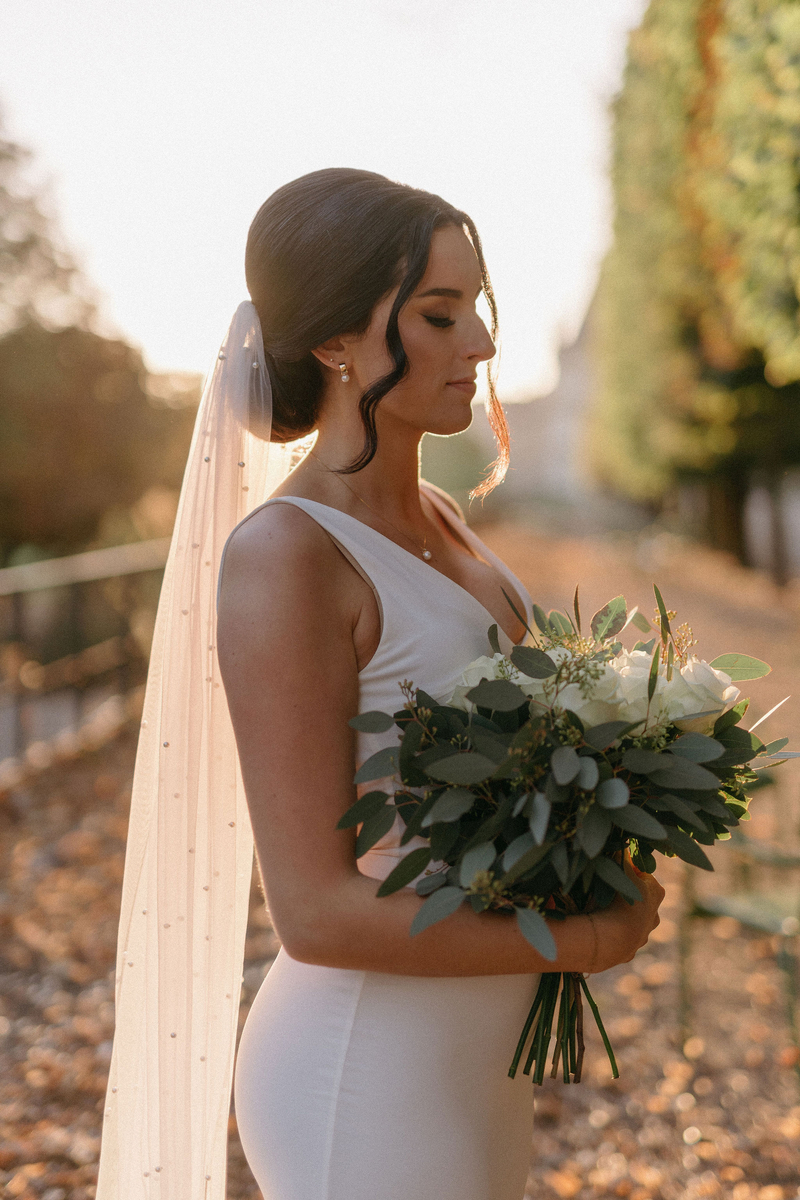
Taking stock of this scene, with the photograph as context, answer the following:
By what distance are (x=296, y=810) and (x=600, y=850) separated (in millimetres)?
480

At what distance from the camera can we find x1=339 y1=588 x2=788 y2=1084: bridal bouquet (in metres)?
1.49

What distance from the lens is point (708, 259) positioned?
9.38 metres

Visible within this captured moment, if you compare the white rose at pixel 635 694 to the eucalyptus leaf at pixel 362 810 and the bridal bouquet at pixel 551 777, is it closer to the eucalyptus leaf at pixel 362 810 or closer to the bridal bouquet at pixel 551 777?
→ the bridal bouquet at pixel 551 777

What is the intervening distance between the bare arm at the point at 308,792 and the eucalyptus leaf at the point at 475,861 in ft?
0.46

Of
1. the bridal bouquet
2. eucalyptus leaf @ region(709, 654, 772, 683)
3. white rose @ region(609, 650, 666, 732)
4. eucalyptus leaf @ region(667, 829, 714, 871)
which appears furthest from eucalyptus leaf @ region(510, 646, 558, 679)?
eucalyptus leaf @ region(709, 654, 772, 683)

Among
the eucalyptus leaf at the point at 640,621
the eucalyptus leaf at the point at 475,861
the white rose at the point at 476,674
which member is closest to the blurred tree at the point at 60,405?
the eucalyptus leaf at the point at 640,621

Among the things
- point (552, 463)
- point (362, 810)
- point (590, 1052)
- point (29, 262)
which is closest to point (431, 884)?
point (362, 810)

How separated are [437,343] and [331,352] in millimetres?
213

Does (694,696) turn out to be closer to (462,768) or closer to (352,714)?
(462,768)

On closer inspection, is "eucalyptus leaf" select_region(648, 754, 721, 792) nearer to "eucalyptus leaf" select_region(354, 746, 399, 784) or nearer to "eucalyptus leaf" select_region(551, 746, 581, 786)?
"eucalyptus leaf" select_region(551, 746, 581, 786)

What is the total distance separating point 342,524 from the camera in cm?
175

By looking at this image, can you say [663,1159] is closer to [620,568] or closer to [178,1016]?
[178,1016]

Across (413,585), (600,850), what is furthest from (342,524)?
(600,850)

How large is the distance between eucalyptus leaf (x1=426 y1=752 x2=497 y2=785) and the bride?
0.21 meters
